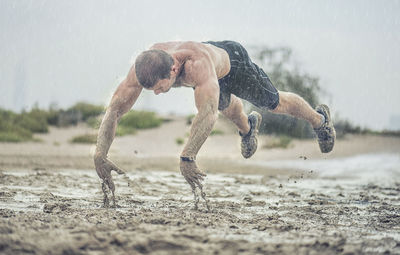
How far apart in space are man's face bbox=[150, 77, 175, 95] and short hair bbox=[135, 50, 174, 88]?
1.3 inches

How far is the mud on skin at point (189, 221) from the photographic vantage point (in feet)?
6.45

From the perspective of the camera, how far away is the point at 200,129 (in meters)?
3.02

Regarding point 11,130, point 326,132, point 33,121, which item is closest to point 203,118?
point 326,132

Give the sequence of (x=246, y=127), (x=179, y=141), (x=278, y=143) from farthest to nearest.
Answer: (x=179, y=141) → (x=278, y=143) → (x=246, y=127)

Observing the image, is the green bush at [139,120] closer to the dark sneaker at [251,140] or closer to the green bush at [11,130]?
the green bush at [11,130]

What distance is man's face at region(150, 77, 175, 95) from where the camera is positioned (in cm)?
307

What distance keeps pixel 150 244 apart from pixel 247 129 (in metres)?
2.83

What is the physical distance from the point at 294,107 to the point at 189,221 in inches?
84.3

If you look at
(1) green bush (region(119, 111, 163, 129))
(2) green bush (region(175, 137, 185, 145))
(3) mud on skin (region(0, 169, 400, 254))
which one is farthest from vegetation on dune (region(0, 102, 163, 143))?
(3) mud on skin (region(0, 169, 400, 254))

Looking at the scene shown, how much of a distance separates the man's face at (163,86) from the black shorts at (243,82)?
857 millimetres

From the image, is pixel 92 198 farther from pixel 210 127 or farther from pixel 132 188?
pixel 210 127

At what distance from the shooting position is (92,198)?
3859mm

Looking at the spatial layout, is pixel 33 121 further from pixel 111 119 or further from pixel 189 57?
pixel 189 57

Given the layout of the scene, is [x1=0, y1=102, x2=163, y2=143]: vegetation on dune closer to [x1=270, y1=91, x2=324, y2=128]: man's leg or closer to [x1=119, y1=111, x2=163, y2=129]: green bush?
[x1=119, y1=111, x2=163, y2=129]: green bush
